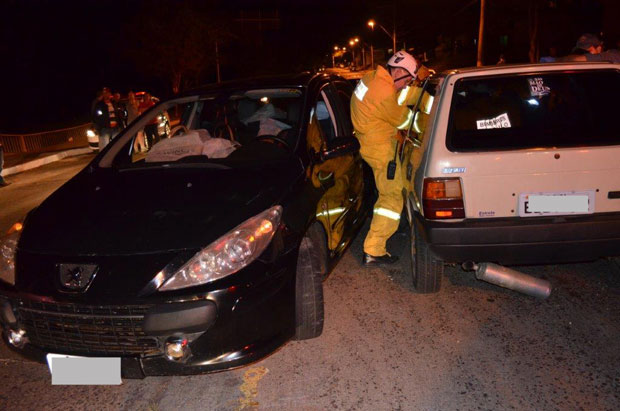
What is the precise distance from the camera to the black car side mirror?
3.77m

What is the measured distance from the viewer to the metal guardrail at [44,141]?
16.5 meters

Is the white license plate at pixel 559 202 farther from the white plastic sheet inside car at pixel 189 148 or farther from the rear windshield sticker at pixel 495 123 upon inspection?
the white plastic sheet inside car at pixel 189 148

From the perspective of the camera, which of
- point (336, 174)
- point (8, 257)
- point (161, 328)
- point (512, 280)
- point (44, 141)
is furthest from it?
point (44, 141)

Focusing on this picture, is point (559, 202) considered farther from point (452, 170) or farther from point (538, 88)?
point (538, 88)

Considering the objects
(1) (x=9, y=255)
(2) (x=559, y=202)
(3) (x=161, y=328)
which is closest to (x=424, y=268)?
(2) (x=559, y=202)

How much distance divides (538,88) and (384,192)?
1.53 metres

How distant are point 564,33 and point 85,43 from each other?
120 feet

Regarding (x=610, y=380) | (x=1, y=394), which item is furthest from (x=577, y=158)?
(x=1, y=394)

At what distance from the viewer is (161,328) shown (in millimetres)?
2504

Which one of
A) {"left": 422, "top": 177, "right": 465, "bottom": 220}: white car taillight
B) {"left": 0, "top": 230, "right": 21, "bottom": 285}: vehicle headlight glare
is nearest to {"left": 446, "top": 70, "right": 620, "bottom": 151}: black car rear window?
{"left": 422, "top": 177, "right": 465, "bottom": 220}: white car taillight

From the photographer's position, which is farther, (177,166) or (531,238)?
(177,166)

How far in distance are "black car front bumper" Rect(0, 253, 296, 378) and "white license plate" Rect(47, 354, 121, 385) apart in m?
0.03

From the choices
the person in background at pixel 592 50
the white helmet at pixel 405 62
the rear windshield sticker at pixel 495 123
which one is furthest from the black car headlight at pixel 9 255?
the person in background at pixel 592 50

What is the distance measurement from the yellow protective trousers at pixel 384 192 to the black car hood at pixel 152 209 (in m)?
1.29
